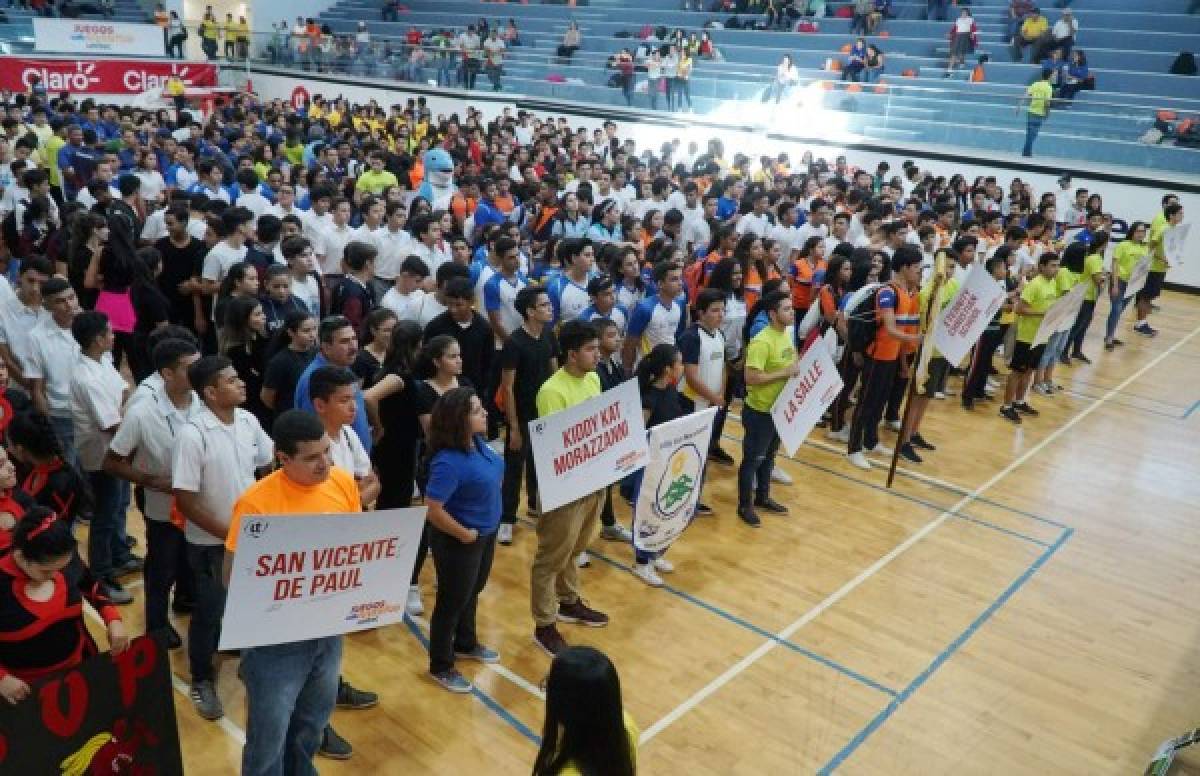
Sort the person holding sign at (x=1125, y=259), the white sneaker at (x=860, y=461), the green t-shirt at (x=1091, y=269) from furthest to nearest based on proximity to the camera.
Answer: the person holding sign at (x=1125, y=259) → the green t-shirt at (x=1091, y=269) → the white sneaker at (x=860, y=461)

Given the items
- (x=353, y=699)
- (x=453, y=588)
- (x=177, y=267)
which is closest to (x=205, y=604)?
(x=353, y=699)

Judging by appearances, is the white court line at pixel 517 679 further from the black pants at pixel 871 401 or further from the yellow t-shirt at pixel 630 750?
the black pants at pixel 871 401

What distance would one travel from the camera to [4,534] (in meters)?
3.72

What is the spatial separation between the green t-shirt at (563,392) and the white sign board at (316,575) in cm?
153

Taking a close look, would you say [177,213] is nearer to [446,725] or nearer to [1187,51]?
[446,725]

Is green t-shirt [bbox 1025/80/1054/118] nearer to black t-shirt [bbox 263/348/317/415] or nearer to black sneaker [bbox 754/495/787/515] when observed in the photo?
black sneaker [bbox 754/495/787/515]

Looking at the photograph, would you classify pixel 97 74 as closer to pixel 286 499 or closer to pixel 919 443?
pixel 919 443

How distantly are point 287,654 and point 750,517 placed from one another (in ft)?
14.3

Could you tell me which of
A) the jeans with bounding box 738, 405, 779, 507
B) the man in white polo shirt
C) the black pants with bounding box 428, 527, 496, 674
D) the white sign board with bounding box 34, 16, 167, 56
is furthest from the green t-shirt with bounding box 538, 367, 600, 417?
the white sign board with bounding box 34, 16, 167, 56

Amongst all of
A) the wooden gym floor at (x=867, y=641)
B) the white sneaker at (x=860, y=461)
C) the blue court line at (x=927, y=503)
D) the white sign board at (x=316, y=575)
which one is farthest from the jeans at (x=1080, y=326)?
the white sign board at (x=316, y=575)

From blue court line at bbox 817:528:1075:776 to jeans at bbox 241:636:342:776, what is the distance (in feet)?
8.06

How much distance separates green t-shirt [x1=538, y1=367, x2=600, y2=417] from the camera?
17.4ft

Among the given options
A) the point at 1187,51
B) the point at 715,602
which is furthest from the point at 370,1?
the point at 715,602

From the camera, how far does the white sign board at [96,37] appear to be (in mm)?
24875
